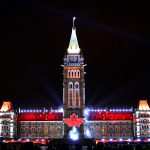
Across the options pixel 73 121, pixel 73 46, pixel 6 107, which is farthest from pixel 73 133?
pixel 73 46

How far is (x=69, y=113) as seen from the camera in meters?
130

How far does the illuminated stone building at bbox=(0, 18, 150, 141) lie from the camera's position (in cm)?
13125

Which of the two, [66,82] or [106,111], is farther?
[106,111]

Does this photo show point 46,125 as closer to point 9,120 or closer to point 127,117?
point 9,120

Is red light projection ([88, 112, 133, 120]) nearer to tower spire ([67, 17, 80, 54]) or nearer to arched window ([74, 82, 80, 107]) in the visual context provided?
arched window ([74, 82, 80, 107])

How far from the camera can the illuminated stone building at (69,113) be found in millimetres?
131250

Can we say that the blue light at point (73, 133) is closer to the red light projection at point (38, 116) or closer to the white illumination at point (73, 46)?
the red light projection at point (38, 116)

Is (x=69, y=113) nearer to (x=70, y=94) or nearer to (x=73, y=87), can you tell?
(x=70, y=94)

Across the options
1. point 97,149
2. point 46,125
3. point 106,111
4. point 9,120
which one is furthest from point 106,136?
point 97,149

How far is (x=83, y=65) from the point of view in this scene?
132m

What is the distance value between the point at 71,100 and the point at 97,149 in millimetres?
92016

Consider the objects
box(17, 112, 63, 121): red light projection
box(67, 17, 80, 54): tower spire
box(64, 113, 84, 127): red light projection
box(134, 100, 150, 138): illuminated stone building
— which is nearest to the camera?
box(64, 113, 84, 127): red light projection

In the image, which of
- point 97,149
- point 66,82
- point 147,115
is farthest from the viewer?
point 147,115

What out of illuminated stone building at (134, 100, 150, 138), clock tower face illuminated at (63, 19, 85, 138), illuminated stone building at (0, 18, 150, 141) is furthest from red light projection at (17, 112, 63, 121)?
illuminated stone building at (134, 100, 150, 138)
